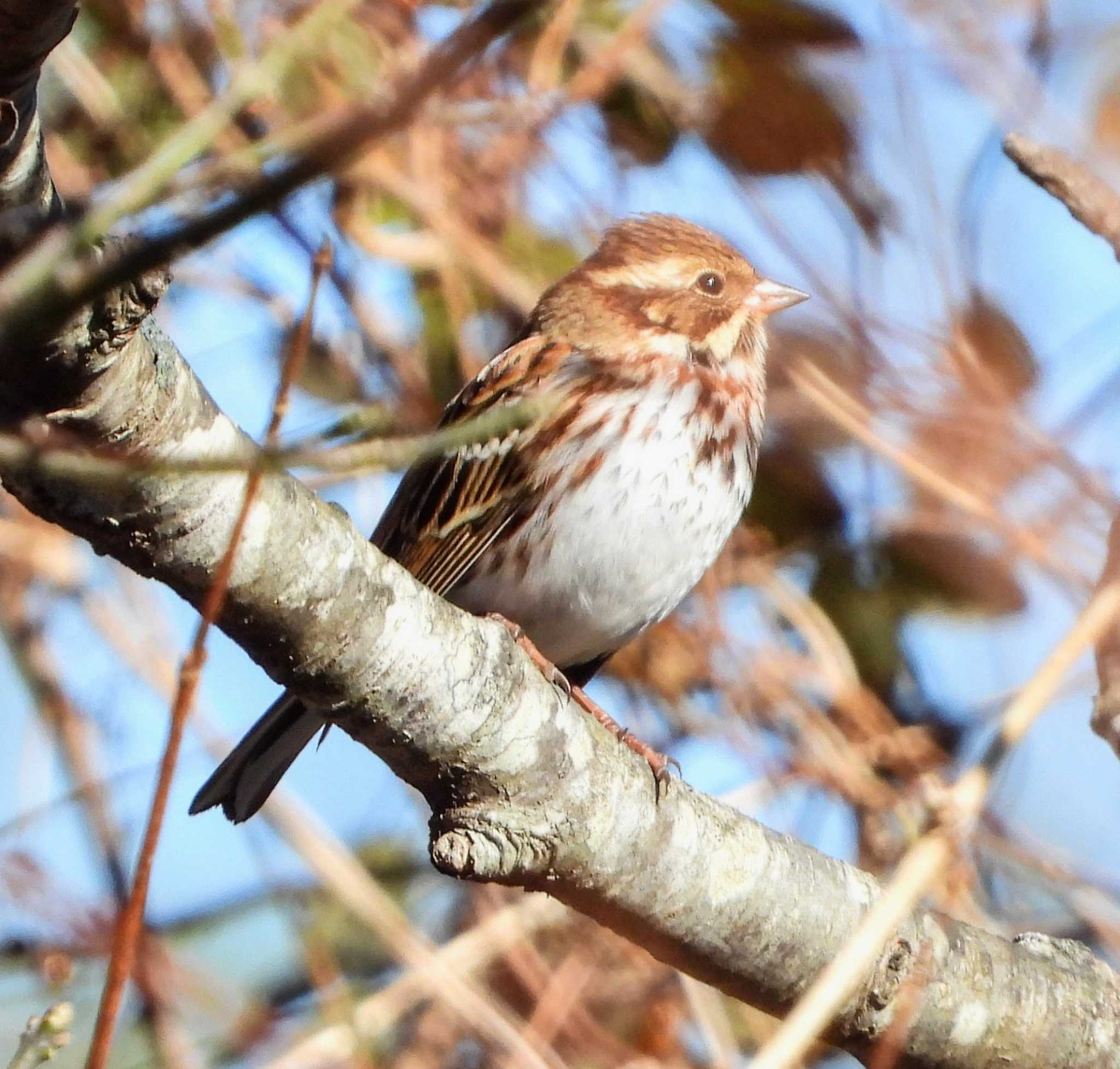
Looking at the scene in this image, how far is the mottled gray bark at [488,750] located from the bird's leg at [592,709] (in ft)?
0.14

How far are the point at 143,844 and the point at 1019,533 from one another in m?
2.01

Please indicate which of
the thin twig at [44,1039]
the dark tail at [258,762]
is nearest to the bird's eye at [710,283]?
the dark tail at [258,762]

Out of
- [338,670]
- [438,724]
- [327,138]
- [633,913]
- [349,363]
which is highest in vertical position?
[349,363]

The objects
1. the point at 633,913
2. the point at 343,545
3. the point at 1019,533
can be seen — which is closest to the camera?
the point at 343,545

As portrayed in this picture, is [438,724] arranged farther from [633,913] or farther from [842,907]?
[842,907]

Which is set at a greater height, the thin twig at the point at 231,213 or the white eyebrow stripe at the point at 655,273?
the white eyebrow stripe at the point at 655,273

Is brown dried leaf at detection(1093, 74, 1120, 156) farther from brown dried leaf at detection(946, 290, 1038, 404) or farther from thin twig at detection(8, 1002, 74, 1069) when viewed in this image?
thin twig at detection(8, 1002, 74, 1069)

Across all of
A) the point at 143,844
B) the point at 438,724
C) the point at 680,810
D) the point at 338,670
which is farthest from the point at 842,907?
the point at 143,844

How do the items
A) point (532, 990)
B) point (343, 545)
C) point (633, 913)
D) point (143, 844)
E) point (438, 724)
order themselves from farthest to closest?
1. point (532, 990)
2. point (633, 913)
3. point (438, 724)
4. point (343, 545)
5. point (143, 844)

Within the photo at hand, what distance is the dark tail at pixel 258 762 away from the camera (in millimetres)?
2756

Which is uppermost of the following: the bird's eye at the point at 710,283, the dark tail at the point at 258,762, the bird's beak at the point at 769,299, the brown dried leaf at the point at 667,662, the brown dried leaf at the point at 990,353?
the bird's eye at the point at 710,283

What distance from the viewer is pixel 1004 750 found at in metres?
2.04

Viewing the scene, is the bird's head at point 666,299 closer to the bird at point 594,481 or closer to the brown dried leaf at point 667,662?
the bird at point 594,481

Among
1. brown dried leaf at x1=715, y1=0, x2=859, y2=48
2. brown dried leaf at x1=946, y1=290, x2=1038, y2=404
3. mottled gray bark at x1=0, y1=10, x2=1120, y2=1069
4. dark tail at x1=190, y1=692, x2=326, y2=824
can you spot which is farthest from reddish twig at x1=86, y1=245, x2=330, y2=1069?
brown dried leaf at x1=715, y1=0, x2=859, y2=48
